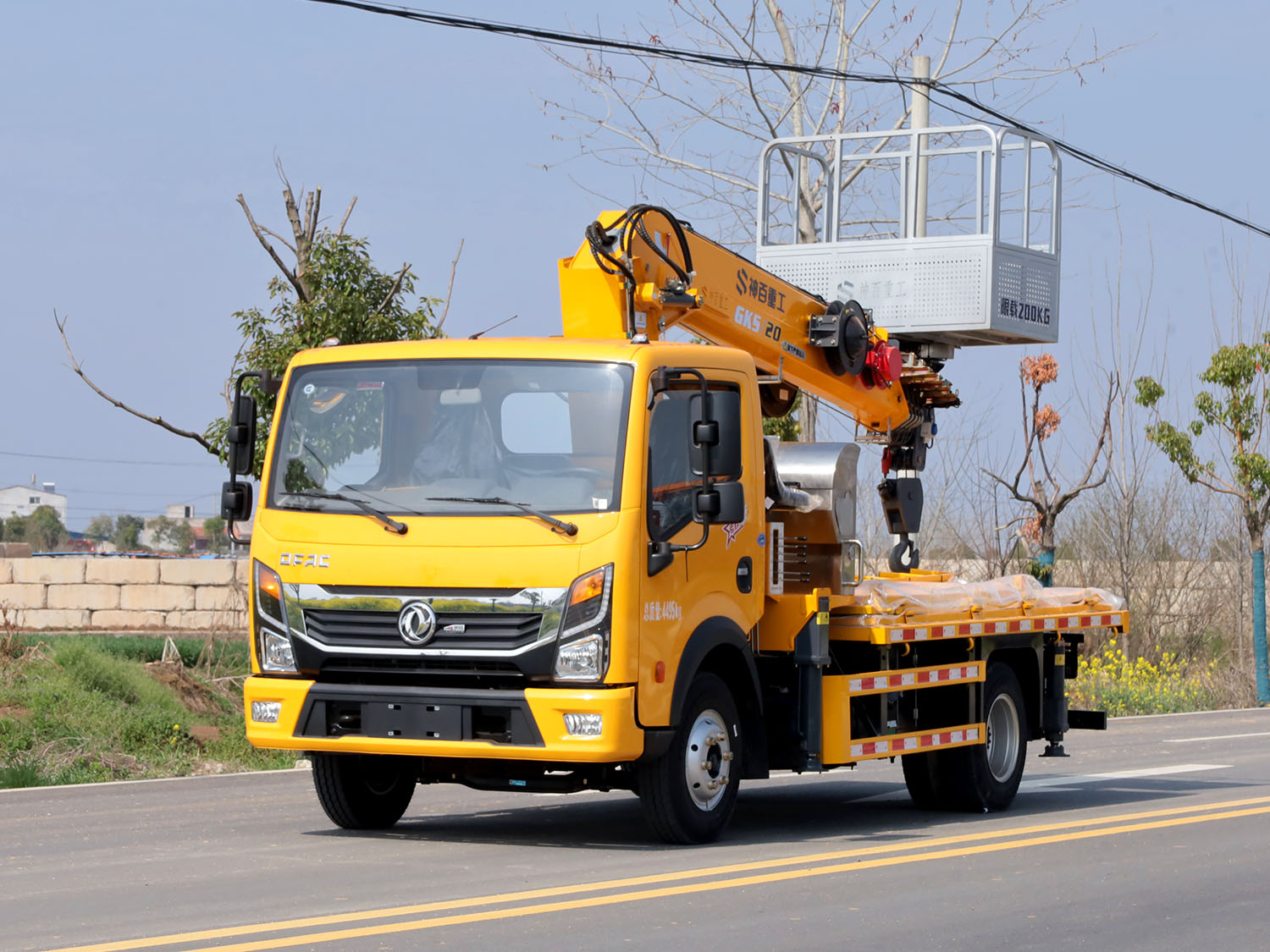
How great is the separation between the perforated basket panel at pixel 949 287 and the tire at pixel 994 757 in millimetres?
3881

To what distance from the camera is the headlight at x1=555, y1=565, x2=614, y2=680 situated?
8.95 meters

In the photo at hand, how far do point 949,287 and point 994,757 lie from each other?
4756mm

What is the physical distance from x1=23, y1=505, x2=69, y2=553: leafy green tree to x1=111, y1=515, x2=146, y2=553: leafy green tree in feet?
32.7

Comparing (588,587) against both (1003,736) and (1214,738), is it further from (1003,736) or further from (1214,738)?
(1214,738)

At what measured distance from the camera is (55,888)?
829cm

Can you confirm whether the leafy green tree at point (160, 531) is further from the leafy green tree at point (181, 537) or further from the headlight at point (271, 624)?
the headlight at point (271, 624)

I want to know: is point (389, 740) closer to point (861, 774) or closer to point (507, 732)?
point (507, 732)

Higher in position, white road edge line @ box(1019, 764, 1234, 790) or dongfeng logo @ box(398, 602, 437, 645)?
dongfeng logo @ box(398, 602, 437, 645)

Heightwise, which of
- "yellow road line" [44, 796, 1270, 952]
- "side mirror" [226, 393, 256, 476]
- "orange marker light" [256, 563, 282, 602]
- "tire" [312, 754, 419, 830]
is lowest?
"yellow road line" [44, 796, 1270, 952]

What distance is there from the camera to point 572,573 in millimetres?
8961

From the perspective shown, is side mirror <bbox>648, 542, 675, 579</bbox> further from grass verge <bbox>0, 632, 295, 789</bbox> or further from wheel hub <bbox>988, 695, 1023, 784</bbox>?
grass verge <bbox>0, 632, 295, 789</bbox>

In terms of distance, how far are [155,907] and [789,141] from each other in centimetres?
1112

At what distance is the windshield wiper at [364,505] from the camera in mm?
9289

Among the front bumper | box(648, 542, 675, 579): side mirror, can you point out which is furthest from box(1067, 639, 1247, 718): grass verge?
the front bumper
